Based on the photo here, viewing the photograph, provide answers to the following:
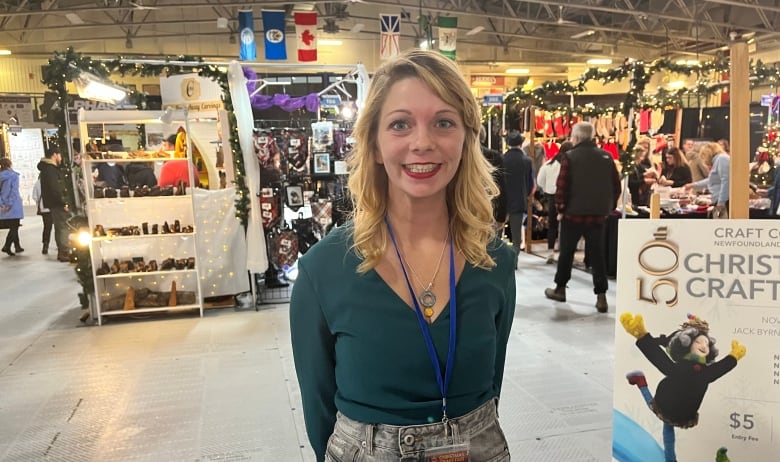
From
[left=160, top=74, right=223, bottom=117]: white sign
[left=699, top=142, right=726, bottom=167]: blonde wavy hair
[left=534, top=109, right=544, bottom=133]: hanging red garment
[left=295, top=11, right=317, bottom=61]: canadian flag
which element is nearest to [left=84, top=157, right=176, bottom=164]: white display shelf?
[left=160, top=74, right=223, bottom=117]: white sign

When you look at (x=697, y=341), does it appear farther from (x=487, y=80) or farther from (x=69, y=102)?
(x=487, y=80)

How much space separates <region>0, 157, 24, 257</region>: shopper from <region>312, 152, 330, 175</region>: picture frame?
6586mm

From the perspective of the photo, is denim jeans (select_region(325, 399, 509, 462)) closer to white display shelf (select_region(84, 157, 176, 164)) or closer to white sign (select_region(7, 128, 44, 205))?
white display shelf (select_region(84, 157, 176, 164))

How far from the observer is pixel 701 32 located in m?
14.2

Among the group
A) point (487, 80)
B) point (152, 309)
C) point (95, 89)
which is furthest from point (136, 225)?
point (487, 80)

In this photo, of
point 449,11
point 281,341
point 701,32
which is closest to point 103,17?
point 449,11

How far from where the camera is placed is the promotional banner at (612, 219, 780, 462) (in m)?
1.57

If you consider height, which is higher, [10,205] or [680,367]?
[10,205]

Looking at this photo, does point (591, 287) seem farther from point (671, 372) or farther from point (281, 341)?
point (671, 372)

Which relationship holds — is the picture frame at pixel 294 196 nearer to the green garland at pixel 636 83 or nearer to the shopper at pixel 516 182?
the shopper at pixel 516 182

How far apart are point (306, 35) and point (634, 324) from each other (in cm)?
894

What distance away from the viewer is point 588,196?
500cm

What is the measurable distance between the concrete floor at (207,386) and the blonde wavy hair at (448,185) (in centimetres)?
183

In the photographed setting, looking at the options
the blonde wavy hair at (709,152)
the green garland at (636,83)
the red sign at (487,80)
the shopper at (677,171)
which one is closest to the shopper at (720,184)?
the blonde wavy hair at (709,152)
